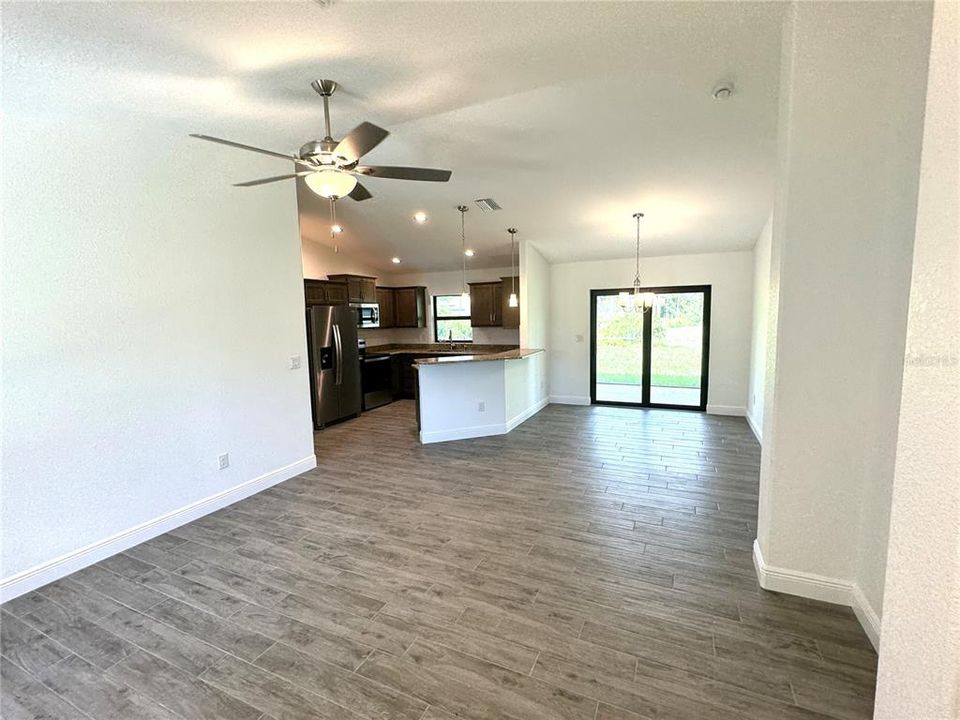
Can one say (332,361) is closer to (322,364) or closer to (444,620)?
(322,364)

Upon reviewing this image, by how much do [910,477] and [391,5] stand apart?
2.47 metres

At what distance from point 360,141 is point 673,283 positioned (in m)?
5.62

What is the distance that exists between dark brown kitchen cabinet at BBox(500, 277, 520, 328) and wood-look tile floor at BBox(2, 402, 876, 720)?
403cm

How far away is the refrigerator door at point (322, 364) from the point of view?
5492 mm

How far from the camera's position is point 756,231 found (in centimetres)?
519

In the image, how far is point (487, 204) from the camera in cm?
477

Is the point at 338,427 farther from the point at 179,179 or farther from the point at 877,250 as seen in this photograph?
the point at 877,250

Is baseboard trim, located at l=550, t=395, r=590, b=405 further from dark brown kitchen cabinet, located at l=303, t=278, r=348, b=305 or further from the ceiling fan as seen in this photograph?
the ceiling fan

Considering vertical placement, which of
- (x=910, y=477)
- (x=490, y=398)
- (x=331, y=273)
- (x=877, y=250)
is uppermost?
(x=331, y=273)

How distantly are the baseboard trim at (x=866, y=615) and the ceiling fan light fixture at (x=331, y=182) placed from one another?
134 inches

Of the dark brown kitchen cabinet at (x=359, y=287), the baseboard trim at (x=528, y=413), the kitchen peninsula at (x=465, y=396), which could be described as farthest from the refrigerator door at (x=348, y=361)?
the baseboard trim at (x=528, y=413)

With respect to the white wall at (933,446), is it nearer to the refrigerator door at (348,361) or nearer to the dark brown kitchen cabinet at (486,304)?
the refrigerator door at (348,361)

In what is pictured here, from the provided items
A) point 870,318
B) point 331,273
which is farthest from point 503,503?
point 331,273

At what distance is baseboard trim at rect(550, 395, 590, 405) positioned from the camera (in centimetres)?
708
